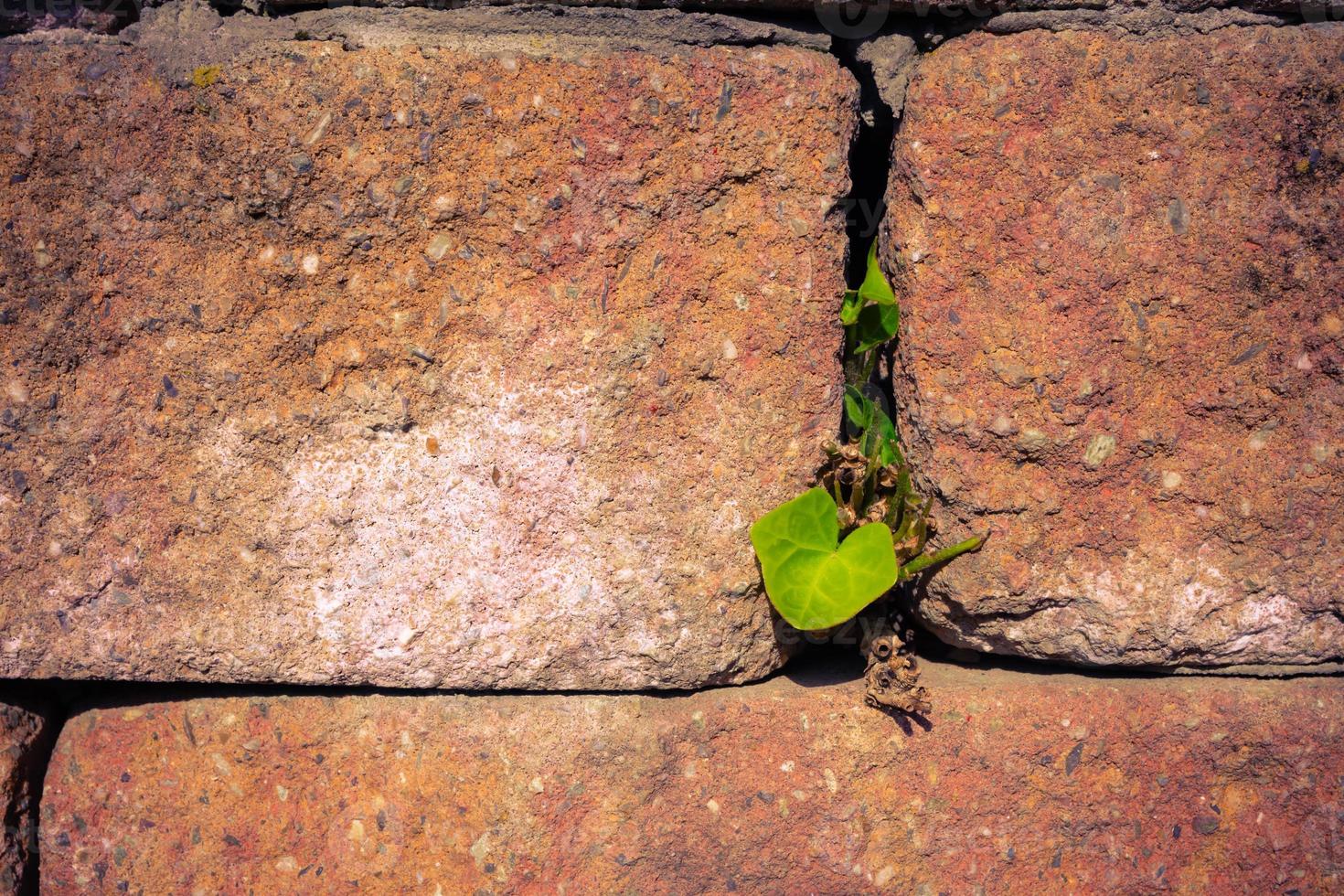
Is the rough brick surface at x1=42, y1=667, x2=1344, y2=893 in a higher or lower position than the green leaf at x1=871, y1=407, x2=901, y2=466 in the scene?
lower

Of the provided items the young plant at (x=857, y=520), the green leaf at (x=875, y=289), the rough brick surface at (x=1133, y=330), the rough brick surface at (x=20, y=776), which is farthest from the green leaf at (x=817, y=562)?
the rough brick surface at (x=20, y=776)

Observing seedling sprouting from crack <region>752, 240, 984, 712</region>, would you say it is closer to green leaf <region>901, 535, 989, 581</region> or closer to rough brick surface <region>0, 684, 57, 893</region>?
green leaf <region>901, 535, 989, 581</region>

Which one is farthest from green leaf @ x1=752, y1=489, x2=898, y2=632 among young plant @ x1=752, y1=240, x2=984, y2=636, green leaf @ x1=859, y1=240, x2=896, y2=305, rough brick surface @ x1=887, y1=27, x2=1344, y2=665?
green leaf @ x1=859, y1=240, x2=896, y2=305

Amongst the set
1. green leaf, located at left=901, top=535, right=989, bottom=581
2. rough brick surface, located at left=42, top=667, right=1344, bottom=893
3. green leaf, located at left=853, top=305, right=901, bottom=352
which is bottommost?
rough brick surface, located at left=42, top=667, right=1344, bottom=893

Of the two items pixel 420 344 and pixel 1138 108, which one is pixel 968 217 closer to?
pixel 1138 108

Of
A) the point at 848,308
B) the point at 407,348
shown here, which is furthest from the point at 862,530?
the point at 407,348

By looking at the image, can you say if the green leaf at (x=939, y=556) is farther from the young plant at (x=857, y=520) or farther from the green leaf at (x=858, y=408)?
the green leaf at (x=858, y=408)
